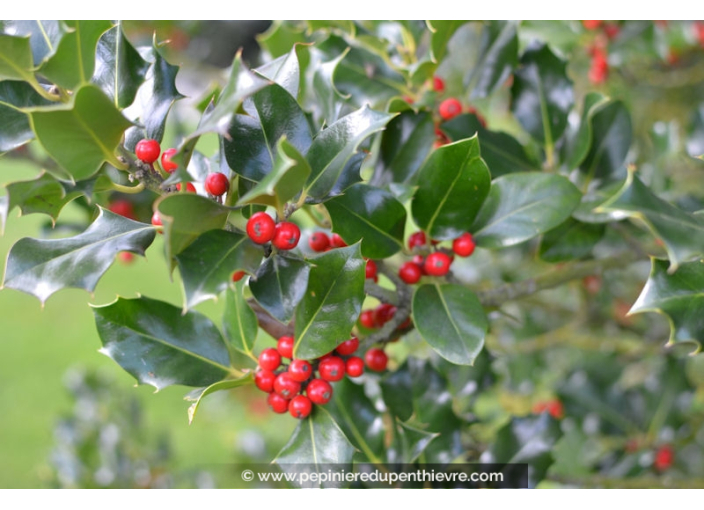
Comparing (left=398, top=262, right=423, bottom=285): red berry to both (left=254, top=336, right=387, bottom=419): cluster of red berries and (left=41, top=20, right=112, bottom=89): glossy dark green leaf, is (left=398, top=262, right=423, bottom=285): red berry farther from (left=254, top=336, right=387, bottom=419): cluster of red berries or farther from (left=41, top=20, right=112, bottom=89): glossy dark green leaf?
(left=41, top=20, right=112, bottom=89): glossy dark green leaf

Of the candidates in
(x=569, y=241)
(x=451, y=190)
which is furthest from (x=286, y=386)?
(x=569, y=241)

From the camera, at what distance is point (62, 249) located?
0.66 m

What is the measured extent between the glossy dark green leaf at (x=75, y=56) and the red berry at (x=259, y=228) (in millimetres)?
214

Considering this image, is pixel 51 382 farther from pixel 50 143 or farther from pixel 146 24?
pixel 50 143

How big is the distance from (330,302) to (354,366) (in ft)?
0.41

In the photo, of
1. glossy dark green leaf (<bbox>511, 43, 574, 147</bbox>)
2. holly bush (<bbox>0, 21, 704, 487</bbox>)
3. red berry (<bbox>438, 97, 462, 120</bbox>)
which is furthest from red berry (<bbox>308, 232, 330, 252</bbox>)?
glossy dark green leaf (<bbox>511, 43, 574, 147</bbox>)

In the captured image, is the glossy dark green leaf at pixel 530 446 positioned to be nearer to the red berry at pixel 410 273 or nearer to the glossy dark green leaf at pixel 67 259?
the red berry at pixel 410 273

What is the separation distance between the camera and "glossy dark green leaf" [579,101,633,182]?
Result: 106 centimetres

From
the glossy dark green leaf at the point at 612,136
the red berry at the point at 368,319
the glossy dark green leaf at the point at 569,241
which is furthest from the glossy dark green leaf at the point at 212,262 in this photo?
the glossy dark green leaf at the point at 612,136

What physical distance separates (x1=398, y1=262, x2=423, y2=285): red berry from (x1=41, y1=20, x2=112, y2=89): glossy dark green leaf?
1.55ft

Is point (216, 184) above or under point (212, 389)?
above

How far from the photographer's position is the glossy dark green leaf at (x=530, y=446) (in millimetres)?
1052

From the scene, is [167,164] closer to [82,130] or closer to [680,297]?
[82,130]

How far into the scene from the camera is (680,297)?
2.29 feet
